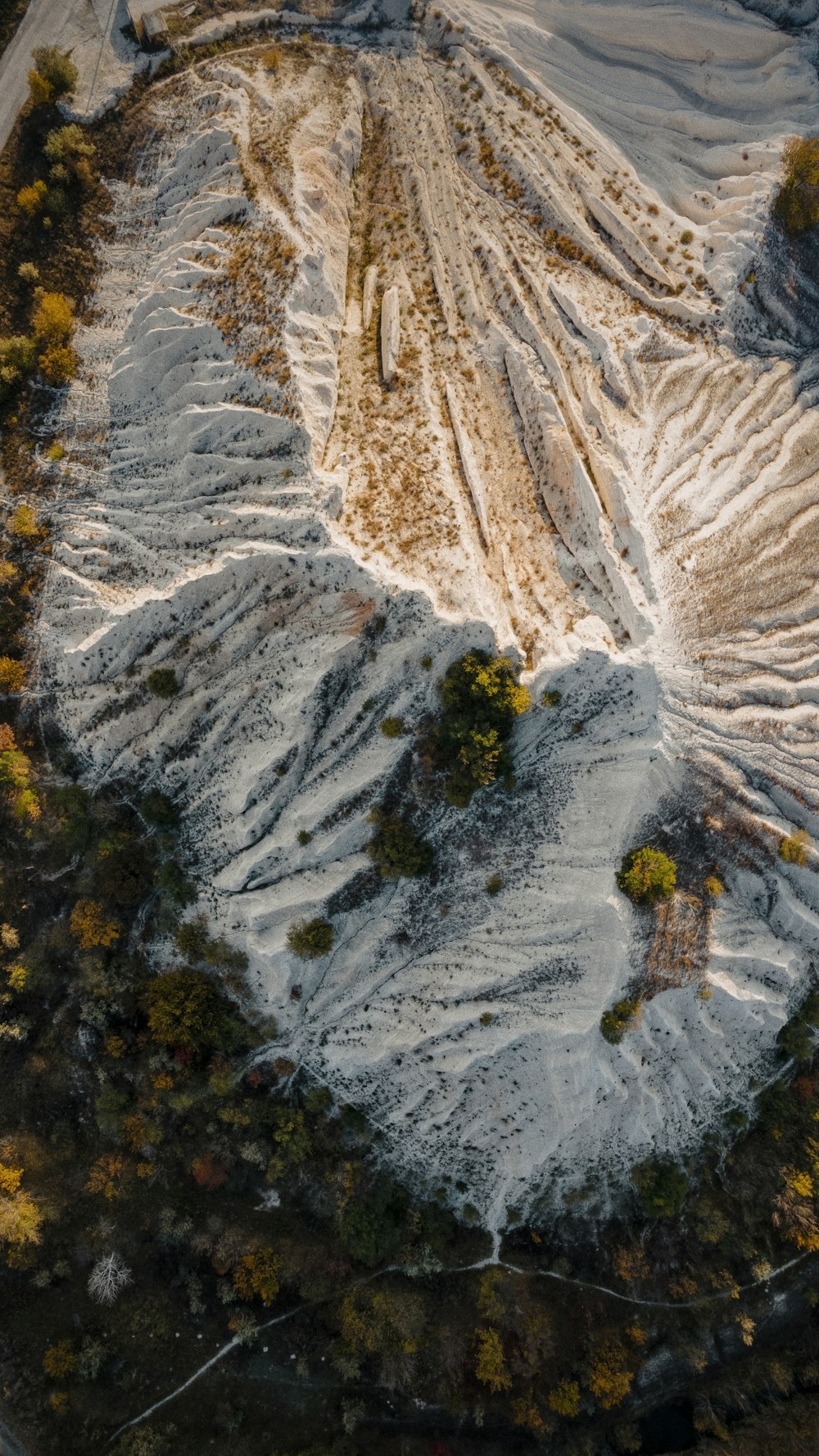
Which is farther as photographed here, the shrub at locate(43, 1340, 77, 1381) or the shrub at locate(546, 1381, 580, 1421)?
the shrub at locate(43, 1340, 77, 1381)

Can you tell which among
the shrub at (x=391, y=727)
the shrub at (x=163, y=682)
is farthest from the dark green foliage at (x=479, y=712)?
the shrub at (x=163, y=682)

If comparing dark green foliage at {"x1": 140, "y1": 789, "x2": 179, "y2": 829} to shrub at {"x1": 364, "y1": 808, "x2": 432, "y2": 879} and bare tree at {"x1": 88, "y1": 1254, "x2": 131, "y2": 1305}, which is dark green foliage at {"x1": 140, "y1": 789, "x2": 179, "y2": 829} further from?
bare tree at {"x1": 88, "y1": 1254, "x2": 131, "y2": 1305}

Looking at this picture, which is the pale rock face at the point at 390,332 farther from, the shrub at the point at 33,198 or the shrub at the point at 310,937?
the shrub at the point at 310,937

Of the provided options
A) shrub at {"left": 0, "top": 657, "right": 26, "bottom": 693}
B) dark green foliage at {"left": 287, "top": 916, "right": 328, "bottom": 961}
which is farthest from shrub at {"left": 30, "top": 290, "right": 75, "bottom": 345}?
dark green foliage at {"left": 287, "top": 916, "right": 328, "bottom": 961}

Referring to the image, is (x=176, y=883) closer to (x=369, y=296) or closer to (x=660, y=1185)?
(x=660, y=1185)

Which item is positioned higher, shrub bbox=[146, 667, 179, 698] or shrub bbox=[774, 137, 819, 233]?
shrub bbox=[774, 137, 819, 233]

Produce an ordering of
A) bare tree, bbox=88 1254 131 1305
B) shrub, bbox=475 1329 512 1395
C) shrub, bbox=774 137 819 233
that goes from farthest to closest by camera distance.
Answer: bare tree, bbox=88 1254 131 1305
shrub, bbox=774 137 819 233
shrub, bbox=475 1329 512 1395
